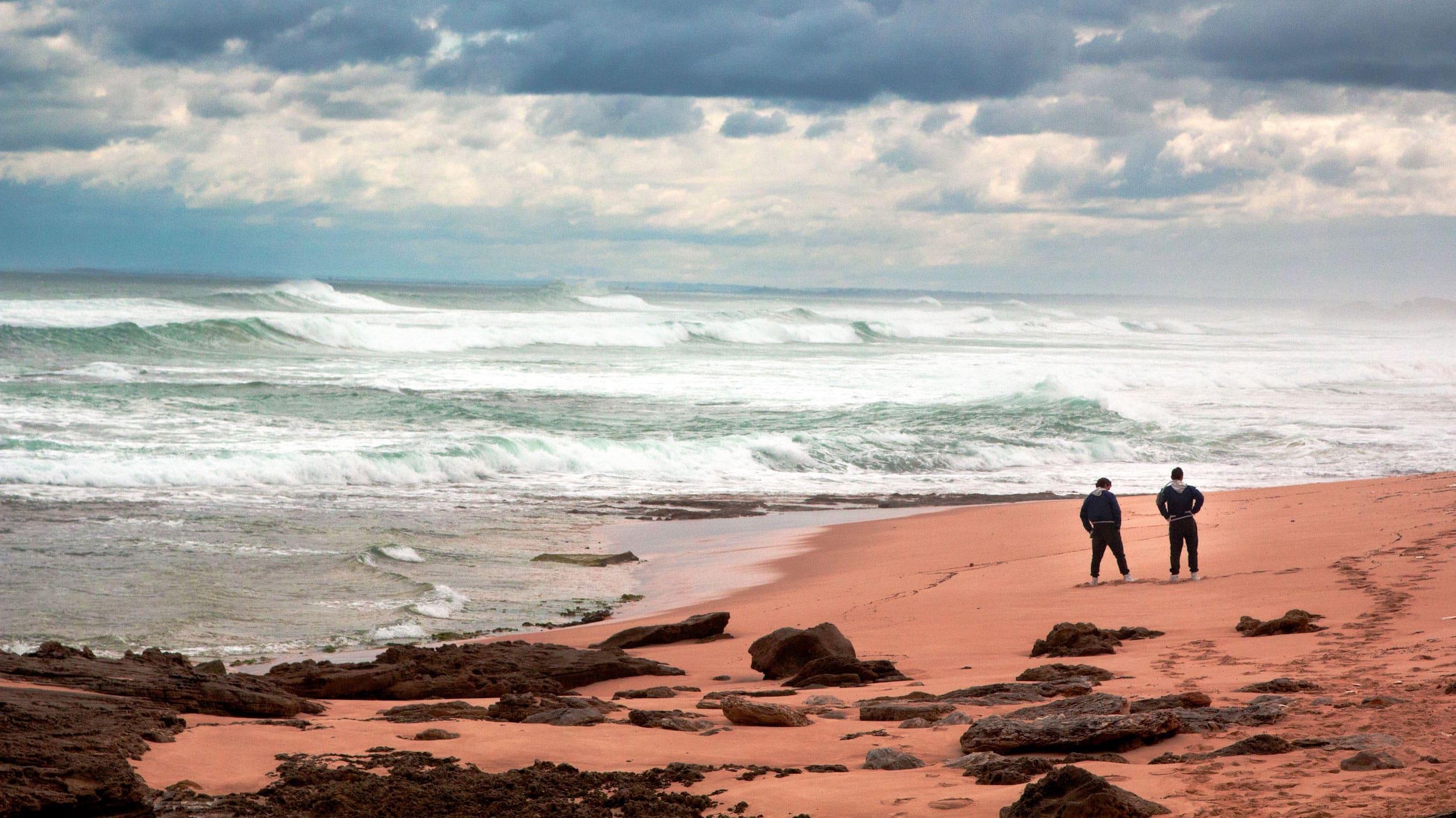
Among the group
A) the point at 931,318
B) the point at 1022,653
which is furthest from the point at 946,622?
the point at 931,318

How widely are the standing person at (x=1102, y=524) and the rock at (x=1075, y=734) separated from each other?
20.2 ft

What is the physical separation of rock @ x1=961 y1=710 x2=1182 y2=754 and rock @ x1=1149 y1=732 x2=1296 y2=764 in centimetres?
24

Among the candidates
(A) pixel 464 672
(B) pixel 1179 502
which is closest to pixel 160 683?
(A) pixel 464 672

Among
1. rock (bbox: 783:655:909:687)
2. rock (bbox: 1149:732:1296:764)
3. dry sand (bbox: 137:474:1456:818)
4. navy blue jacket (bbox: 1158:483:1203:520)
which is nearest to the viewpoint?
dry sand (bbox: 137:474:1456:818)

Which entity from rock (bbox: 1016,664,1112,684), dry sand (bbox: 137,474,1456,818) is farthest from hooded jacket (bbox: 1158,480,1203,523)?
rock (bbox: 1016,664,1112,684)

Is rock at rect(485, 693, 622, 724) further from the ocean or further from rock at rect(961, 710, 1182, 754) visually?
the ocean

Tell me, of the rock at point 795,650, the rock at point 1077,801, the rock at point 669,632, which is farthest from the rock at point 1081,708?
the rock at point 669,632

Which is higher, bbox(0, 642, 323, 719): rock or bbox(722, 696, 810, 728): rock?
bbox(0, 642, 323, 719): rock

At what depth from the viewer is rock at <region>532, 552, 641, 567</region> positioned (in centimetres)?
1395

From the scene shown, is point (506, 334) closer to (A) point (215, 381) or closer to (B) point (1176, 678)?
(A) point (215, 381)

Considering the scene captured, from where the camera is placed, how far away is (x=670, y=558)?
1472 centimetres

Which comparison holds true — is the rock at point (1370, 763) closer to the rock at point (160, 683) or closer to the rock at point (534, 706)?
the rock at point (534, 706)

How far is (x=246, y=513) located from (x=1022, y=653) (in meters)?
11.0

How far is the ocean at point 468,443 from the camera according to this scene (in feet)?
39.2
